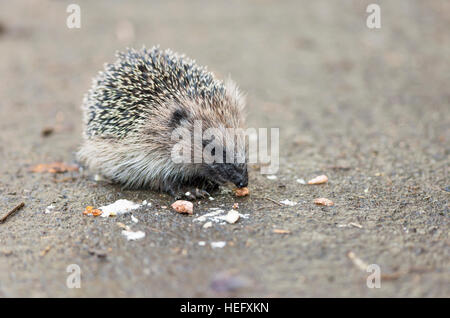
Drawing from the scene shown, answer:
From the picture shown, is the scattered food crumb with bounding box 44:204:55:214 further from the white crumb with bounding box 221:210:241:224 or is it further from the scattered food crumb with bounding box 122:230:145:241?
the white crumb with bounding box 221:210:241:224

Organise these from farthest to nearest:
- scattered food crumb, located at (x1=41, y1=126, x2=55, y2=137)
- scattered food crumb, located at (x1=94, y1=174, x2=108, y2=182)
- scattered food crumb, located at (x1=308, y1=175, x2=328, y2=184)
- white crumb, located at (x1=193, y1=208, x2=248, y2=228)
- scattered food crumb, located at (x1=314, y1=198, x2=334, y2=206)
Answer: scattered food crumb, located at (x1=41, y1=126, x2=55, y2=137), scattered food crumb, located at (x1=94, y1=174, x2=108, y2=182), scattered food crumb, located at (x1=308, y1=175, x2=328, y2=184), scattered food crumb, located at (x1=314, y1=198, x2=334, y2=206), white crumb, located at (x1=193, y1=208, x2=248, y2=228)

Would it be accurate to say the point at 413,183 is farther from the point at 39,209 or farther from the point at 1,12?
the point at 1,12

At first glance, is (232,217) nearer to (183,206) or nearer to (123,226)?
(183,206)

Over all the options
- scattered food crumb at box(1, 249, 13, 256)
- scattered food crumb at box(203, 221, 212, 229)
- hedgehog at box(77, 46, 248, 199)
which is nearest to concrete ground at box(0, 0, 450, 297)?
scattered food crumb at box(1, 249, 13, 256)

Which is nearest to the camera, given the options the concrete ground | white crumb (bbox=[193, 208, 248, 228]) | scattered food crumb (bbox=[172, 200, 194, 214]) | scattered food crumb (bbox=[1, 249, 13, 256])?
the concrete ground

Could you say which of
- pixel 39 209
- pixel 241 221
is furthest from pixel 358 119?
pixel 39 209
